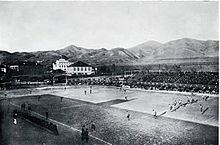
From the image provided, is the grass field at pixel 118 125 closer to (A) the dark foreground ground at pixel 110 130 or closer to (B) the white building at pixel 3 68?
(A) the dark foreground ground at pixel 110 130

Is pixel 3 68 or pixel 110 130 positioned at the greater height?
pixel 3 68

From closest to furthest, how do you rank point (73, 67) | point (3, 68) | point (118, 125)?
point (118, 125)
point (3, 68)
point (73, 67)

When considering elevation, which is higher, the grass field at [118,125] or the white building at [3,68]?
the white building at [3,68]

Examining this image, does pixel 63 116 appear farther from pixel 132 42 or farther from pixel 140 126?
pixel 132 42

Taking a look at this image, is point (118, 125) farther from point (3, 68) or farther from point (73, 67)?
point (73, 67)

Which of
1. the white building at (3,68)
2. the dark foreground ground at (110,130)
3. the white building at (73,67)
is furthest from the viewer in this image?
the white building at (73,67)

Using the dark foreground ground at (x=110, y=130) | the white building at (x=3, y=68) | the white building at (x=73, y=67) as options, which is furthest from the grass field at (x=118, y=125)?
the white building at (x=73, y=67)

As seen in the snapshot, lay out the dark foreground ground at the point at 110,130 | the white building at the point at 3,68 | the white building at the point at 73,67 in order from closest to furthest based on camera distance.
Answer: the dark foreground ground at the point at 110,130, the white building at the point at 3,68, the white building at the point at 73,67

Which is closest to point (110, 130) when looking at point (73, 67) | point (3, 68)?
point (3, 68)

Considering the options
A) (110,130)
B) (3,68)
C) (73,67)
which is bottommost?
(110,130)
